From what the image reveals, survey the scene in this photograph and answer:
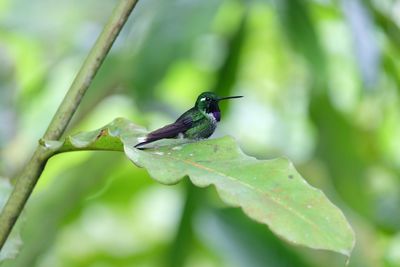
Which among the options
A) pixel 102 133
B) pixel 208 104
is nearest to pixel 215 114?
pixel 208 104

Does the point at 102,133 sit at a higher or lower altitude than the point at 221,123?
higher

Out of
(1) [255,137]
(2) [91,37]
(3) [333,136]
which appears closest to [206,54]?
(1) [255,137]

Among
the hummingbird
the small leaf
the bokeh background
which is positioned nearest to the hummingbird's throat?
the hummingbird

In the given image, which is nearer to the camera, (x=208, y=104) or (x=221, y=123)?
(x=208, y=104)

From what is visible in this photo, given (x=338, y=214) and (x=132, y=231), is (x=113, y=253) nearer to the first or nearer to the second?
(x=132, y=231)

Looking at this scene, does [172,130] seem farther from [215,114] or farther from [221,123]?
[221,123]

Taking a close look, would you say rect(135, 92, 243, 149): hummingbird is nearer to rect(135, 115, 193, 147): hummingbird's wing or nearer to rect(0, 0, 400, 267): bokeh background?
rect(135, 115, 193, 147): hummingbird's wing
